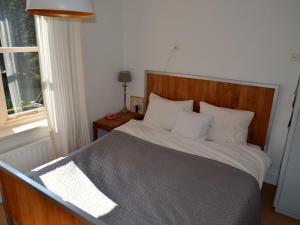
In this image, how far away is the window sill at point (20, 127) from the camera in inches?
89.6

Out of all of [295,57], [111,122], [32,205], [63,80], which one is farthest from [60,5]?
[295,57]

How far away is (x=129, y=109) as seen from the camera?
141 inches

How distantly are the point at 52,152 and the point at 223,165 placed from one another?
1.82 metres

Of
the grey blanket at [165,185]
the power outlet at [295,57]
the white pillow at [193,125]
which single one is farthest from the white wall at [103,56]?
the power outlet at [295,57]

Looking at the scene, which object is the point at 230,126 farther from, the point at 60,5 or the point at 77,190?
the point at 60,5

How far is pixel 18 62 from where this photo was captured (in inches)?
93.7

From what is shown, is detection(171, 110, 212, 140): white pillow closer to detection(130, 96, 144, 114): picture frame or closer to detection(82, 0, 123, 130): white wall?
detection(130, 96, 144, 114): picture frame

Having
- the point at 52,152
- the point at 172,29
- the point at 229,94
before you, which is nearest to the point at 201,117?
the point at 229,94

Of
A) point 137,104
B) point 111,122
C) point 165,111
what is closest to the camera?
point 165,111

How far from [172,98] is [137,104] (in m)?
0.60

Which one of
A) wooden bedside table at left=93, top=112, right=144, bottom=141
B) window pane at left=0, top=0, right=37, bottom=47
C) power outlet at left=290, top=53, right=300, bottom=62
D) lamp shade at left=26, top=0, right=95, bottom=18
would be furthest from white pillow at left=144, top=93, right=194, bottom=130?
lamp shade at left=26, top=0, right=95, bottom=18

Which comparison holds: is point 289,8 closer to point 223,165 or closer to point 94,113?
point 223,165

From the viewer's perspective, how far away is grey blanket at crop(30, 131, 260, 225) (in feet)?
4.87

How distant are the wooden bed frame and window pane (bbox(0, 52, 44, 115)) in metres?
1.10
